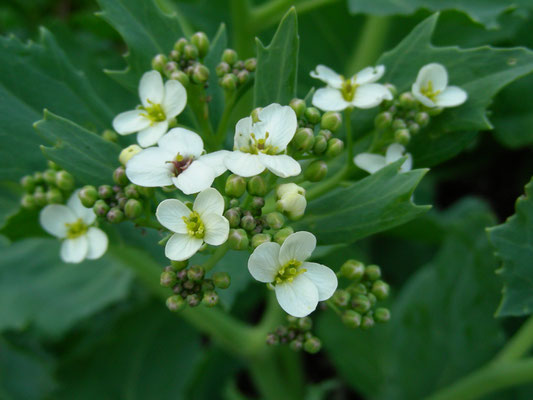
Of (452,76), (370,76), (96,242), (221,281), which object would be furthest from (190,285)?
(452,76)

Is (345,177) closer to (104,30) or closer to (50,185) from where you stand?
(50,185)

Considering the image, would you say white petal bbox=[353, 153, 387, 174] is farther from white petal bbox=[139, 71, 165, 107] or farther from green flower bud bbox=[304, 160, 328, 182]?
white petal bbox=[139, 71, 165, 107]

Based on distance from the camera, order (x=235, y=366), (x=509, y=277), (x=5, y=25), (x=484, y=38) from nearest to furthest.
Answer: (x=509, y=277) → (x=484, y=38) → (x=235, y=366) → (x=5, y=25)

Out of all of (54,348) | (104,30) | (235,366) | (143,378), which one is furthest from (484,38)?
A: (54,348)

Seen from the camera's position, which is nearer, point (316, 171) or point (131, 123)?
point (316, 171)

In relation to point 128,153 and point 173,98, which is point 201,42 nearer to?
point 173,98

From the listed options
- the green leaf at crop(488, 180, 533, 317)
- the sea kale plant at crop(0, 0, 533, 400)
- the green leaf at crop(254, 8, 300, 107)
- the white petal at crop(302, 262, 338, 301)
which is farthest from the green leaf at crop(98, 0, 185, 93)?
the green leaf at crop(488, 180, 533, 317)
